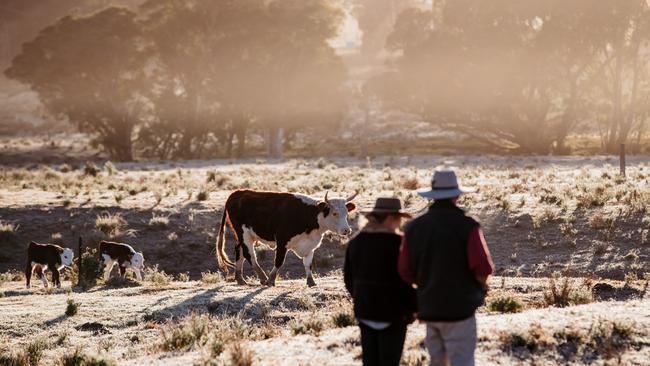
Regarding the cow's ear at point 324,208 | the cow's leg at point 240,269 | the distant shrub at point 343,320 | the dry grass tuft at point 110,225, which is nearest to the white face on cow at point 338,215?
the cow's ear at point 324,208

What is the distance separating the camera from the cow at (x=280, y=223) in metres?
14.6

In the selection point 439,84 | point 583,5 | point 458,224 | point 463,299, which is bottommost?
point 463,299

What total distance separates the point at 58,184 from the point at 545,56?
3432 cm

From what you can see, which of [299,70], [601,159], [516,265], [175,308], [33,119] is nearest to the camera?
[175,308]

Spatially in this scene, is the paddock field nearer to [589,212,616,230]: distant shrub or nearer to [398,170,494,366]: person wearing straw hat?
[589,212,616,230]: distant shrub

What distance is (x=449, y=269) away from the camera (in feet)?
20.7

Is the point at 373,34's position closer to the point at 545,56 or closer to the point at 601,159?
the point at 545,56

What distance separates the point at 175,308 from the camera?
12.9m

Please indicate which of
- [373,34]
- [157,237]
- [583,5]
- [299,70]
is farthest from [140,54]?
[373,34]

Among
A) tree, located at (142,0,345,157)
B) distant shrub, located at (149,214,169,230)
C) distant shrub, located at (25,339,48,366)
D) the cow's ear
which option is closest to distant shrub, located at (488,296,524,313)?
the cow's ear

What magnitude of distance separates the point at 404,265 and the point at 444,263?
0.32 metres

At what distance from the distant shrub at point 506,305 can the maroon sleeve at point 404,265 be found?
5429 mm

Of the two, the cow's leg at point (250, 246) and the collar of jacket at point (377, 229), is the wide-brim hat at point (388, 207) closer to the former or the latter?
the collar of jacket at point (377, 229)

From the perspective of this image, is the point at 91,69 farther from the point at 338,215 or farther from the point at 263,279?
the point at 338,215
